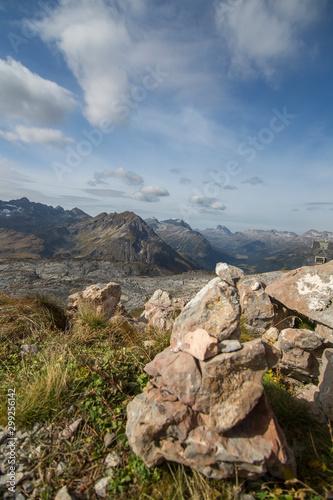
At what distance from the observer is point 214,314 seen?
492cm

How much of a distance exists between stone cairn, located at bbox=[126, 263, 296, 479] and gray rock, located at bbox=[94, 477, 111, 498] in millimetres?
550

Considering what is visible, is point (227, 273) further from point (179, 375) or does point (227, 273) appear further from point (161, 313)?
point (179, 375)

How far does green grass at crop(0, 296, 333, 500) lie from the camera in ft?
11.0

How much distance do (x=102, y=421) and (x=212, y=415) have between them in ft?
7.28

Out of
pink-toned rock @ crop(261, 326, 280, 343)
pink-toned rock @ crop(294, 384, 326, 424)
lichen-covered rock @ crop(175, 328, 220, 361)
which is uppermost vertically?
lichen-covered rock @ crop(175, 328, 220, 361)

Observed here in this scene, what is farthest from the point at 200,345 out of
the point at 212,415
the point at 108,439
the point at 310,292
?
the point at 310,292

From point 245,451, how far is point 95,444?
2.62m

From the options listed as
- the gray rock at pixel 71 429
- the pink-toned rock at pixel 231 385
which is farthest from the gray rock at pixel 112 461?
the pink-toned rock at pixel 231 385

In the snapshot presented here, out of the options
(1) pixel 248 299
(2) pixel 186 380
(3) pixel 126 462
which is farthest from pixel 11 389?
(1) pixel 248 299

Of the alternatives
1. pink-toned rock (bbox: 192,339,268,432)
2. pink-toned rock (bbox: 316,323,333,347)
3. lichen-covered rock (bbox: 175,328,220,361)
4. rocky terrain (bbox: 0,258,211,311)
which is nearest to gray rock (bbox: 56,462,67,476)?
pink-toned rock (bbox: 192,339,268,432)

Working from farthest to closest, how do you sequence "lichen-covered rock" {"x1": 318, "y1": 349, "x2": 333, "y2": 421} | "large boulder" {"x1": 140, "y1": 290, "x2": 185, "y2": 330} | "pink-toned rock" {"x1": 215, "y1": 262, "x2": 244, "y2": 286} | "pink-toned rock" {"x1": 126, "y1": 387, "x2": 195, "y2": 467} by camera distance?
"large boulder" {"x1": 140, "y1": 290, "x2": 185, "y2": 330}
"pink-toned rock" {"x1": 215, "y1": 262, "x2": 244, "y2": 286}
"lichen-covered rock" {"x1": 318, "y1": 349, "x2": 333, "y2": 421}
"pink-toned rock" {"x1": 126, "y1": 387, "x2": 195, "y2": 467}

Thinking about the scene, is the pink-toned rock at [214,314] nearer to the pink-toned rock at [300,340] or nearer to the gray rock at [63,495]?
the gray rock at [63,495]

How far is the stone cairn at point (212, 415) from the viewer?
3363 millimetres

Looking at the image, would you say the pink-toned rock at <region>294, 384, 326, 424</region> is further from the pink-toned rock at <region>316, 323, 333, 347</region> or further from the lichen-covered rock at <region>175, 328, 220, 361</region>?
the lichen-covered rock at <region>175, 328, 220, 361</region>
